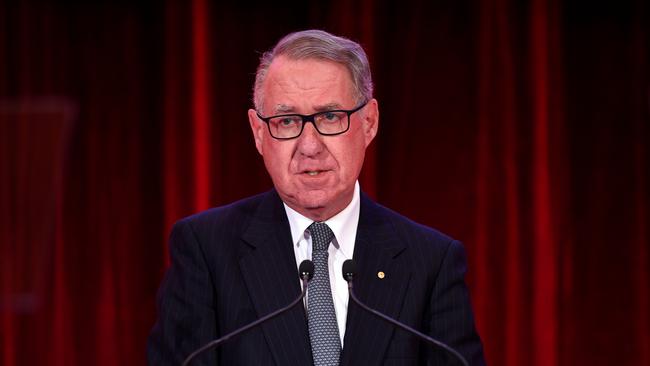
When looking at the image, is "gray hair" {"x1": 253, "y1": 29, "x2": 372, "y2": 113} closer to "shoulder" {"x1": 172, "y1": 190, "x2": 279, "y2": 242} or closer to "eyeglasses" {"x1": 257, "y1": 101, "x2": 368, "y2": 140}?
"eyeglasses" {"x1": 257, "y1": 101, "x2": 368, "y2": 140}

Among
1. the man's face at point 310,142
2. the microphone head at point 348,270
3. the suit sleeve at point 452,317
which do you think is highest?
the man's face at point 310,142

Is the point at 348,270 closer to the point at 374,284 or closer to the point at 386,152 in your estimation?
the point at 374,284

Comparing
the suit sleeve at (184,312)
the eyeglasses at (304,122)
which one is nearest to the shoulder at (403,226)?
the eyeglasses at (304,122)

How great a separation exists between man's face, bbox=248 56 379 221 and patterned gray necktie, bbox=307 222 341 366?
150 millimetres

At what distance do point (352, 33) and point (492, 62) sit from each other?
0.58 meters

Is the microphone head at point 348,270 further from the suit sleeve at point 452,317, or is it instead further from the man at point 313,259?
the suit sleeve at point 452,317

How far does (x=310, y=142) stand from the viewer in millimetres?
1917

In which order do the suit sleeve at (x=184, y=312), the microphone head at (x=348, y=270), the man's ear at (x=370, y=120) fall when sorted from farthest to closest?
1. the man's ear at (x=370, y=120)
2. the suit sleeve at (x=184, y=312)
3. the microphone head at (x=348, y=270)

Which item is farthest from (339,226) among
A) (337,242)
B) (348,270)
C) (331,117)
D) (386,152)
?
(386,152)

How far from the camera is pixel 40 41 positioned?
358 cm

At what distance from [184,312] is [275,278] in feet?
0.70

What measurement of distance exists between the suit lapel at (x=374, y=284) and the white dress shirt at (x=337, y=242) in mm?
24

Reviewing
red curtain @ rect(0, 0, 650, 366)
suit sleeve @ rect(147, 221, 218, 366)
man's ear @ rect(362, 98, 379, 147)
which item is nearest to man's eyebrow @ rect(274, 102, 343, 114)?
man's ear @ rect(362, 98, 379, 147)

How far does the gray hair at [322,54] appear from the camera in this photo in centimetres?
197
